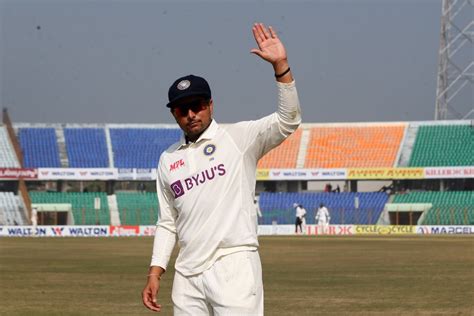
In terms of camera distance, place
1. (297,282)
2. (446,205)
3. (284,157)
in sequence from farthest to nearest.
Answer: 1. (284,157)
2. (446,205)
3. (297,282)

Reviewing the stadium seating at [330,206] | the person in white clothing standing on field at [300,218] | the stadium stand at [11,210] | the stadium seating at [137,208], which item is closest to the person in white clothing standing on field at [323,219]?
the person in white clothing standing on field at [300,218]

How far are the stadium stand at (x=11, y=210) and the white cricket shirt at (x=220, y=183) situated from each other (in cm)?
6010

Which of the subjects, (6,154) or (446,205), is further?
(6,154)

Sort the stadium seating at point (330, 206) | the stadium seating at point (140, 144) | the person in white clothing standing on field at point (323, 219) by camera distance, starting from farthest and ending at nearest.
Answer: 1. the stadium seating at point (140, 144)
2. the stadium seating at point (330, 206)
3. the person in white clothing standing on field at point (323, 219)

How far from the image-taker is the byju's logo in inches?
247

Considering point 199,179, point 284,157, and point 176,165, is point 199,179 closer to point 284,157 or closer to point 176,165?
point 176,165

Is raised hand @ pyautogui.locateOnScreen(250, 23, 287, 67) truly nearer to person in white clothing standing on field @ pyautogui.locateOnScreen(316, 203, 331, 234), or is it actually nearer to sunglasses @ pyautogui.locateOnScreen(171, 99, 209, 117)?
sunglasses @ pyautogui.locateOnScreen(171, 99, 209, 117)

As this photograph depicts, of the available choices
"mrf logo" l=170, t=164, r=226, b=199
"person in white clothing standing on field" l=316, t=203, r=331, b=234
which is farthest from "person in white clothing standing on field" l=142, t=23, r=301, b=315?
"person in white clothing standing on field" l=316, t=203, r=331, b=234

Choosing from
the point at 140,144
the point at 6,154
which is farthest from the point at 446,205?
the point at 6,154

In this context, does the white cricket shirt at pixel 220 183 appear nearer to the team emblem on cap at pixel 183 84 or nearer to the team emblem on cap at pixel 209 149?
the team emblem on cap at pixel 209 149

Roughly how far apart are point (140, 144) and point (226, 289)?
7417 centimetres

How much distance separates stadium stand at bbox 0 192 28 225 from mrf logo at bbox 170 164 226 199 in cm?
6009

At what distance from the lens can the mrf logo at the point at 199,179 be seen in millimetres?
6168

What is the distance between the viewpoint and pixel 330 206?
69.9 metres
